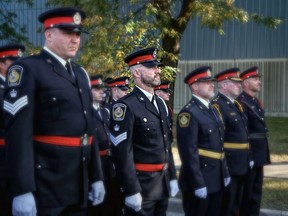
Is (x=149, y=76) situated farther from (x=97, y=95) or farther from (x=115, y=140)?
(x=97, y=95)

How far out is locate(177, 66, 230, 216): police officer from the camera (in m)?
5.44

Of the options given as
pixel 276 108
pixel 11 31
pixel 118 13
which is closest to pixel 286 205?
pixel 118 13

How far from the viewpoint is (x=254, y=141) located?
23.9 feet

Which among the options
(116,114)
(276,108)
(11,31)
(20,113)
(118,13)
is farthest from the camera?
(276,108)

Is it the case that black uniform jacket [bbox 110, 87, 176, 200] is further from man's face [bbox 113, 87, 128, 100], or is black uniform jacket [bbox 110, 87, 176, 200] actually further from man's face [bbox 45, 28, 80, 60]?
man's face [bbox 113, 87, 128, 100]

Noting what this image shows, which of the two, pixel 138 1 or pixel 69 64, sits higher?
pixel 138 1

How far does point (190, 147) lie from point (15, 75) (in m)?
2.37

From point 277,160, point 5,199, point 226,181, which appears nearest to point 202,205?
point 226,181

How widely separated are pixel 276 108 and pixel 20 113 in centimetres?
2079

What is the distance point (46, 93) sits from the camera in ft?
11.5

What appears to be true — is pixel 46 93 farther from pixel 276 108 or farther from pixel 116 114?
pixel 276 108

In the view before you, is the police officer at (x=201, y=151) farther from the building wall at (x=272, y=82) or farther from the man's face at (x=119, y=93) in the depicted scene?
the building wall at (x=272, y=82)

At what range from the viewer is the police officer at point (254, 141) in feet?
22.7

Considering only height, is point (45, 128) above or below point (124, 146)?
above
